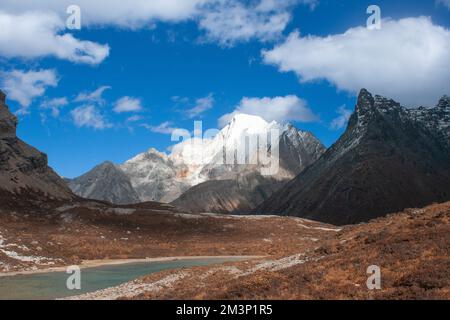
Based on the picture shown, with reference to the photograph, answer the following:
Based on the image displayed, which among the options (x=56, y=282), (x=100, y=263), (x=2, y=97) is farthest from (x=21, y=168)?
(x=56, y=282)

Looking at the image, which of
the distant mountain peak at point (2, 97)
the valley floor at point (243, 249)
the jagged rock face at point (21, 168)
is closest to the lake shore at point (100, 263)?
the valley floor at point (243, 249)

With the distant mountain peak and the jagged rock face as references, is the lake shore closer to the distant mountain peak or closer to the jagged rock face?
the jagged rock face

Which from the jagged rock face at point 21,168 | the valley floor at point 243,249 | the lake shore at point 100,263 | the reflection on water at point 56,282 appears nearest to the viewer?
the valley floor at point 243,249

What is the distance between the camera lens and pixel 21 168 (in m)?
152

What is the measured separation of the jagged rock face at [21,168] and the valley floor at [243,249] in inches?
582

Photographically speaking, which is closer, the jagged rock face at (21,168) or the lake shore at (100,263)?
the lake shore at (100,263)

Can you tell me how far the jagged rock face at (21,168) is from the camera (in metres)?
142

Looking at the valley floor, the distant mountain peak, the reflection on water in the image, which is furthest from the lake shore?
the distant mountain peak

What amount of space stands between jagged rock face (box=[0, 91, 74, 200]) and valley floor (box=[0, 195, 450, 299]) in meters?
14.8

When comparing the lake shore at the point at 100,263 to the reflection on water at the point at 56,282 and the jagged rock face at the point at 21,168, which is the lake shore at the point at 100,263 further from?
the jagged rock face at the point at 21,168

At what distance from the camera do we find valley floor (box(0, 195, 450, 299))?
30.6 metres

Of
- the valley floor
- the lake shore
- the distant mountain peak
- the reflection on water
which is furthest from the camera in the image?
the distant mountain peak
